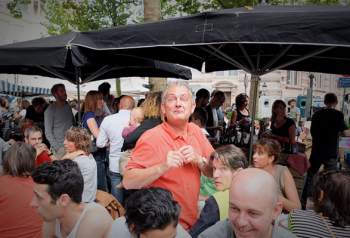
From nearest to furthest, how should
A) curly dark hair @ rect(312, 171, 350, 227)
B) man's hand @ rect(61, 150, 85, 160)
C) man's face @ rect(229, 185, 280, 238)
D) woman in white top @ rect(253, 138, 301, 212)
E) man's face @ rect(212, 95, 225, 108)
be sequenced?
man's face @ rect(229, 185, 280, 238) → curly dark hair @ rect(312, 171, 350, 227) → woman in white top @ rect(253, 138, 301, 212) → man's hand @ rect(61, 150, 85, 160) → man's face @ rect(212, 95, 225, 108)

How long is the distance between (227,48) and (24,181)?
129 inches

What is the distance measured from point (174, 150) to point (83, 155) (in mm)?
1707

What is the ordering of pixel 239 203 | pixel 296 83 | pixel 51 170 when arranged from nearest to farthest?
pixel 239 203
pixel 51 170
pixel 296 83

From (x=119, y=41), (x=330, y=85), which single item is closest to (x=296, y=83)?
(x=330, y=85)

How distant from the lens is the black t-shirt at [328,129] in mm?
5785

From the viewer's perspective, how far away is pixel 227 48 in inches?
197

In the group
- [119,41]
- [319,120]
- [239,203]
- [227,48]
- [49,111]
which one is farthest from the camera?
[319,120]

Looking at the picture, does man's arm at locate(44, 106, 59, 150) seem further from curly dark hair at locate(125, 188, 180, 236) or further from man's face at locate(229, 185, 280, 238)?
man's face at locate(229, 185, 280, 238)

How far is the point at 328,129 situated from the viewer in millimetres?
5809

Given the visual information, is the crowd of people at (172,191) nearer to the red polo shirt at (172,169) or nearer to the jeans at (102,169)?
the red polo shirt at (172,169)

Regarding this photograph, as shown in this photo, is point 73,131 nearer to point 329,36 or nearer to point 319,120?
point 329,36

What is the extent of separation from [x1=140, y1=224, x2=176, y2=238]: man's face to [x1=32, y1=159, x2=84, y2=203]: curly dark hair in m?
0.64

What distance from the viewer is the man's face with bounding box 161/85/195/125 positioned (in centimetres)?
226

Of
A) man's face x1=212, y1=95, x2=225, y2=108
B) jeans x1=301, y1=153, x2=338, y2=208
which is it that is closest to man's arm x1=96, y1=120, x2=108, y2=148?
man's face x1=212, y1=95, x2=225, y2=108
